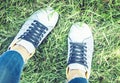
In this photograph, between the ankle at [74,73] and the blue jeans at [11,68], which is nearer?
the blue jeans at [11,68]

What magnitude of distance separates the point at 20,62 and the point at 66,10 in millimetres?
465

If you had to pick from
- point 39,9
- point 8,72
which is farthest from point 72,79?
point 39,9

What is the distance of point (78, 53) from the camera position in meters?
1.90

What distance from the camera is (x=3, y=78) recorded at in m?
1.57

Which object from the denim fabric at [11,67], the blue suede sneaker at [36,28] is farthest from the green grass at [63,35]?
the denim fabric at [11,67]

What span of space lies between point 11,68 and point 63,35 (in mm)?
450

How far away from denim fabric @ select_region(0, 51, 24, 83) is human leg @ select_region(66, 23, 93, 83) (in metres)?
0.34

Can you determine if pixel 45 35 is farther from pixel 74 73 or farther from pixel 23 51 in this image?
pixel 74 73

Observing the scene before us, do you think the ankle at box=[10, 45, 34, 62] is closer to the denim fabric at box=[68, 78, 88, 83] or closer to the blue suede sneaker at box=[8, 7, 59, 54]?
the blue suede sneaker at box=[8, 7, 59, 54]

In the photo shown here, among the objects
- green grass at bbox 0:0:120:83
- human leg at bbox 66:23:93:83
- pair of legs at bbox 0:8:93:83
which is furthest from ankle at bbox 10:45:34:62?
human leg at bbox 66:23:93:83

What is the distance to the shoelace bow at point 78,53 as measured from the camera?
73.7 inches

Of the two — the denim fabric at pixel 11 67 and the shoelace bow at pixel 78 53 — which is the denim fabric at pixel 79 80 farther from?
the denim fabric at pixel 11 67

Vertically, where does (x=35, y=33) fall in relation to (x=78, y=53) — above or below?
above

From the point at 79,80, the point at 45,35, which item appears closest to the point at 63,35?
the point at 45,35
